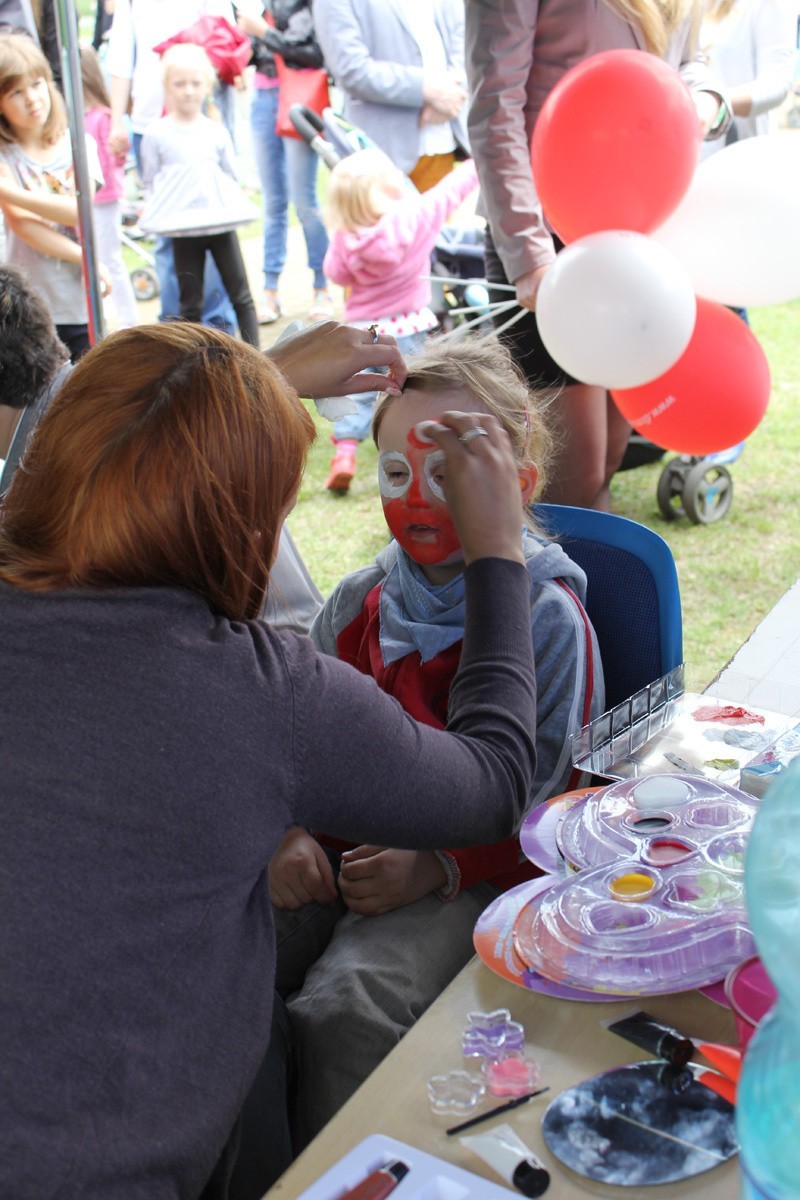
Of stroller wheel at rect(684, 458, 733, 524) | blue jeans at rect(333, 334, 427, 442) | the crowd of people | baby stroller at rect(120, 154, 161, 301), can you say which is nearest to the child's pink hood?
blue jeans at rect(333, 334, 427, 442)

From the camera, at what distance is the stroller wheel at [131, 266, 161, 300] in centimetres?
860

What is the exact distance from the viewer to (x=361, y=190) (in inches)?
193

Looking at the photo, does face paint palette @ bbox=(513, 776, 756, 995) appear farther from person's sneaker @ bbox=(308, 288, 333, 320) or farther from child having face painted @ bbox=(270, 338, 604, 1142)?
person's sneaker @ bbox=(308, 288, 333, 320)

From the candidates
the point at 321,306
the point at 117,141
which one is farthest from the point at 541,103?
the point at 321,306

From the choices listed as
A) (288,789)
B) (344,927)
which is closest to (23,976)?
(288,789)

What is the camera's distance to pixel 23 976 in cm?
95

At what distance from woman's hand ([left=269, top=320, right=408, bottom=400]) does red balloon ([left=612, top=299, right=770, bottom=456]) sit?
1.09 meters

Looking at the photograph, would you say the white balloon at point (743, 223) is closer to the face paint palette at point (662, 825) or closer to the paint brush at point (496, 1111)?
the face paint palette at point (662, 825)

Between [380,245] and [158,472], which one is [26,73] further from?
[158,472]

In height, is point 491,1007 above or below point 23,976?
below

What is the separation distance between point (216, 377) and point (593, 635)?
0.90 metres

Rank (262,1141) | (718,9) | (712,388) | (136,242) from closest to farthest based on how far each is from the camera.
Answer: (262,1141), (712,388), (718,9), (136,242)

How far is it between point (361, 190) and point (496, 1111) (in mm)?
4477

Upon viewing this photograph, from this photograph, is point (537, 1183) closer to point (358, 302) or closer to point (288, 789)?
point (288, 789)
